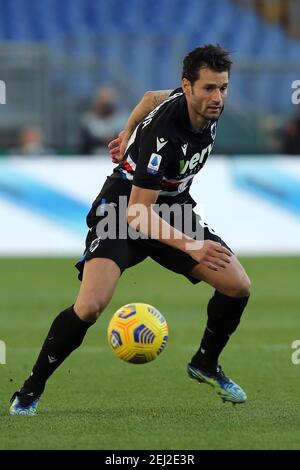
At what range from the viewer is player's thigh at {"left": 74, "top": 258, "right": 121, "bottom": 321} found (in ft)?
20.9

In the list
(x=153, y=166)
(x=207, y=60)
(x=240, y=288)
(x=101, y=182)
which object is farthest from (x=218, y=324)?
(x=101, y=182)

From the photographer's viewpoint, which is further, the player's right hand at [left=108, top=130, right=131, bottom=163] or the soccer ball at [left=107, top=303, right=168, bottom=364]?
the player's right hand at [left=108, top=130, right=131, bottom=163]

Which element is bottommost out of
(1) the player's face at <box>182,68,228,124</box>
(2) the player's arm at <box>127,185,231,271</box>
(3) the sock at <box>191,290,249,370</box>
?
(3) the sock at <box>191,290,249,370</box>

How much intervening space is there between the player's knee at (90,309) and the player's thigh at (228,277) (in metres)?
0.70

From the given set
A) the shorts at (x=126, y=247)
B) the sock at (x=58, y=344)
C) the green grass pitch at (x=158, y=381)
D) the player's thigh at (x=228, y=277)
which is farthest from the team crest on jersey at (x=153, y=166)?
the green grass pitch at (x=158, y=381)

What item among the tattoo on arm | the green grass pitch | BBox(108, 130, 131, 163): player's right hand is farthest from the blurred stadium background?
the tattoo on arm

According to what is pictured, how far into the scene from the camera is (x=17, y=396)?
6.51 metres

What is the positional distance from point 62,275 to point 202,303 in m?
2.95

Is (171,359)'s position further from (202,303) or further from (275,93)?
(275,93)

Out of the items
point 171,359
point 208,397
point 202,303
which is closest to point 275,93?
point 202,303

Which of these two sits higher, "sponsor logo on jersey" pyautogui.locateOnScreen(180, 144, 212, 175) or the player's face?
the player's face

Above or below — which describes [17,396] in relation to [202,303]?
above

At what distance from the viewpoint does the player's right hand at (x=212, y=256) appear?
6.17 metres

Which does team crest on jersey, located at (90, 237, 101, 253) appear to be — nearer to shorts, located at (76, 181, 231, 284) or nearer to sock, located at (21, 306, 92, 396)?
shorts, located at (76, 181, 231, 284)
